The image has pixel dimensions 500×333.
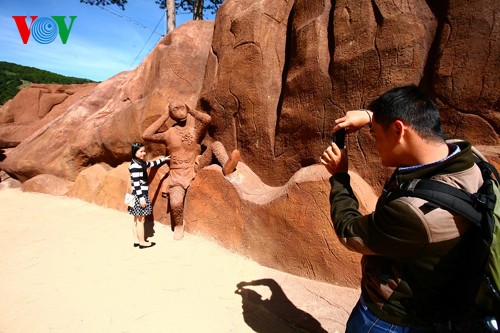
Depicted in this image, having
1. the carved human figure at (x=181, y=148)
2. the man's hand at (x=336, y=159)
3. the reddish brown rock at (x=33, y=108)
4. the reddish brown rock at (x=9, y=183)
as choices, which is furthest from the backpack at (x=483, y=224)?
the reddish brown rock at (x=33, y=108)

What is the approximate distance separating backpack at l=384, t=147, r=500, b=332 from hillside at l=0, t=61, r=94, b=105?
26.3 meters

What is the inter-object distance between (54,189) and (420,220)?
7218 millimetres

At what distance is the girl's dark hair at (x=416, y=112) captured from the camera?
1.09 metres

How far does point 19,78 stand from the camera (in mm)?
24469

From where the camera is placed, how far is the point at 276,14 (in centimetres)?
418

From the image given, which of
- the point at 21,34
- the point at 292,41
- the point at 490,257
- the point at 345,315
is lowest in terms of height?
the point at 345,315

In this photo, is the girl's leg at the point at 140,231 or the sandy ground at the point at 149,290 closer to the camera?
the sandy ground at the point at 149,290

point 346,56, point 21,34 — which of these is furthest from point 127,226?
point 21,34

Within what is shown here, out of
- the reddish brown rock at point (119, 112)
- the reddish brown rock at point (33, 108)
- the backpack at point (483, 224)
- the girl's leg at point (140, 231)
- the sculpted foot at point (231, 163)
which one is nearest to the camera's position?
the backpack at point (483, 224)

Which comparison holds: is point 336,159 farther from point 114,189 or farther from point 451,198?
point 114,189

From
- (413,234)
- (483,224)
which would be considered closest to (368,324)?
(413,234)

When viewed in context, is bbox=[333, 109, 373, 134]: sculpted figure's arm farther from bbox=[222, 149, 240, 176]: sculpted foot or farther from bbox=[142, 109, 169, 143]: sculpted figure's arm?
bbox=[142, 109, 169, 143]: sculpted figure's arm

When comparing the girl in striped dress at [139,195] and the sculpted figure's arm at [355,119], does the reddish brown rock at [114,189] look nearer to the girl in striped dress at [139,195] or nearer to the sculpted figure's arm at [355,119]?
the girl in striped dress at [139,195]

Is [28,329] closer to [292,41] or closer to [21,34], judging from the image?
[292,41]
